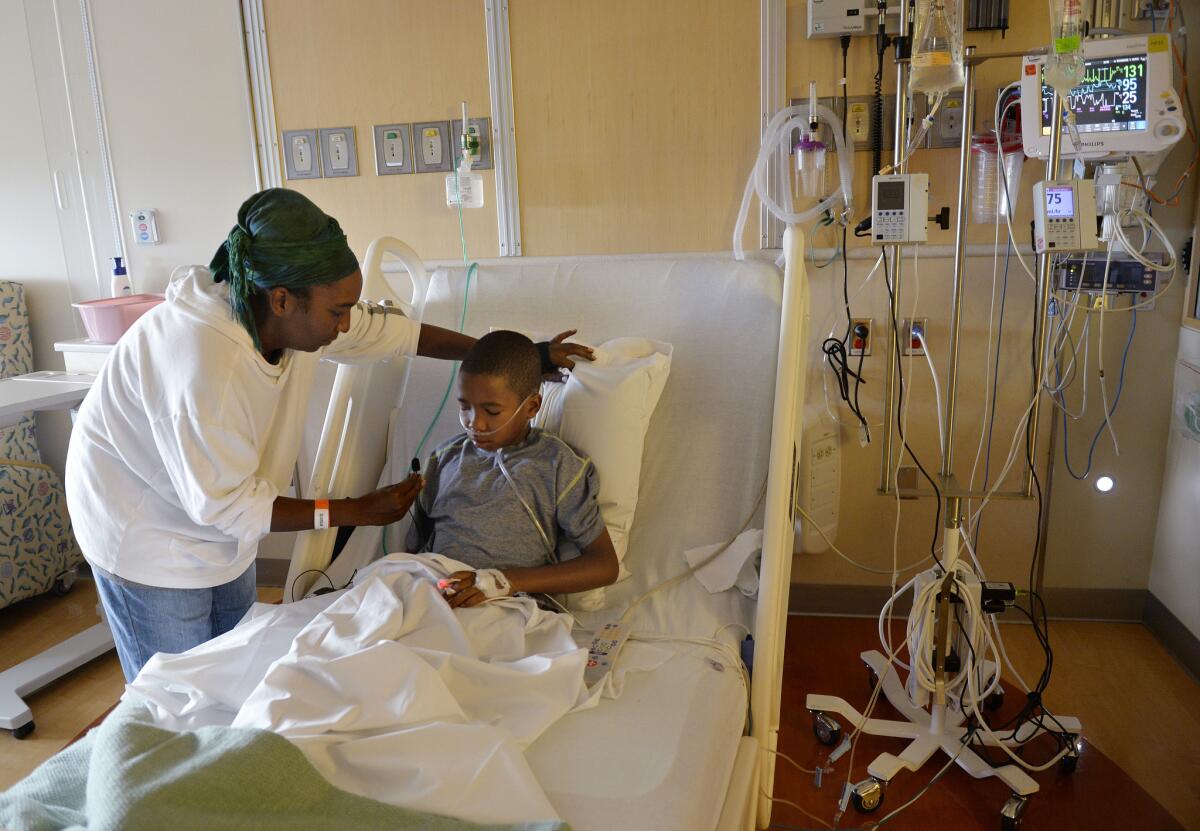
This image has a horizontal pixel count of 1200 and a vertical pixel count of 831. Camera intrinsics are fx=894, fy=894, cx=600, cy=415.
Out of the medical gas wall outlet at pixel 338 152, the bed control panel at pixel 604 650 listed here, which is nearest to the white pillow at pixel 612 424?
the bed control panel at pixel 604 650

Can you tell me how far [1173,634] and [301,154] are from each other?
298cm

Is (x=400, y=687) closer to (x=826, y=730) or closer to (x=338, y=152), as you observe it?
(x=826, y=730)

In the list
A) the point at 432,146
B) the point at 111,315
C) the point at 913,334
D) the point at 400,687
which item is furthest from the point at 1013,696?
the point at 111,315

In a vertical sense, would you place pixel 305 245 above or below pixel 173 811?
above

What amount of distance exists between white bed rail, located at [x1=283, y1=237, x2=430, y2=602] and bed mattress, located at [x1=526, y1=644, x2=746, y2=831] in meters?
0.73

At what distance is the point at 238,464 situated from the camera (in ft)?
4.86

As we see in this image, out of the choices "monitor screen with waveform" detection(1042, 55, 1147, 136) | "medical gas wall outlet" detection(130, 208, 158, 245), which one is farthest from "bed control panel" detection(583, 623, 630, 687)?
"medical gas wall outlet" detection(130, 208, 158, 245)

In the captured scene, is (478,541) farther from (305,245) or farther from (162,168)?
(162,168)

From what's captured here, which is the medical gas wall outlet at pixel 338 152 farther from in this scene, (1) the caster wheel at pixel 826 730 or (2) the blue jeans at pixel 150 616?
(1) the caster wheel at pixel 826 730

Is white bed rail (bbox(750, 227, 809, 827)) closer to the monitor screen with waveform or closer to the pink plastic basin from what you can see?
the monitor screen with waveform

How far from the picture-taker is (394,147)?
2.80 metres

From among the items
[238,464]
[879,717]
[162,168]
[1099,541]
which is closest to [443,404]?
[238,464]

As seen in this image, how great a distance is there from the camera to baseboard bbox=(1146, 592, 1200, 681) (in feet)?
7.93

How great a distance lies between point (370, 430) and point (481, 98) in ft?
3.97
